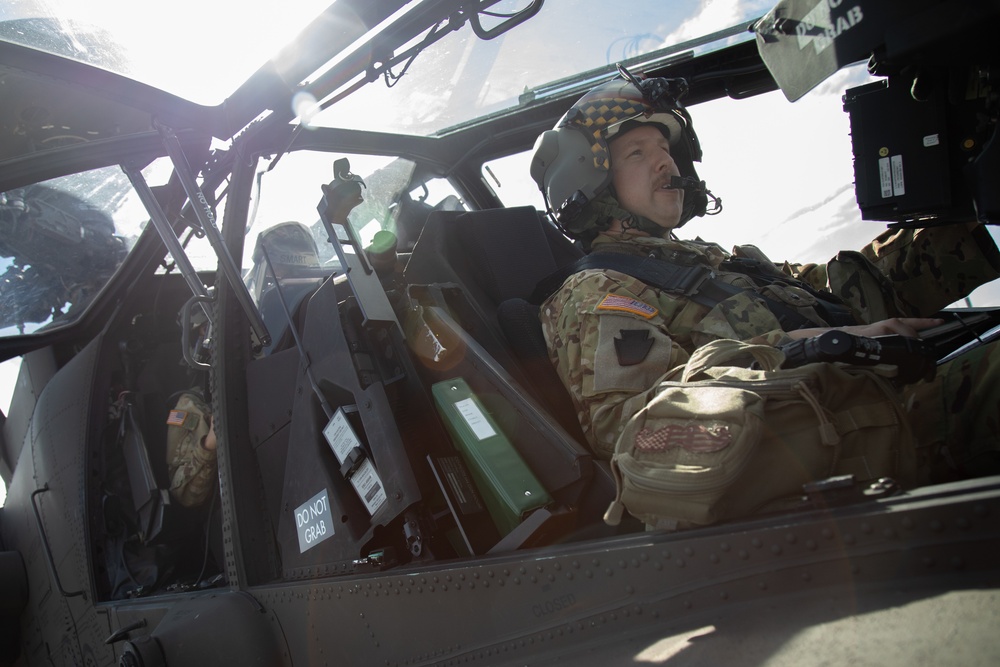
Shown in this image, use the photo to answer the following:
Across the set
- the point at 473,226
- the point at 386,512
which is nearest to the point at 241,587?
the point at 386,512

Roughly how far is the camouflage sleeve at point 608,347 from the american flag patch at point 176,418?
1726mm

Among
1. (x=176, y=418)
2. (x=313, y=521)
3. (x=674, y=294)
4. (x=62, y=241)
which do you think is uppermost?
(x=62, y=241)

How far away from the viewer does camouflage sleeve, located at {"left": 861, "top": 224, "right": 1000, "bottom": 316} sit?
185 cm

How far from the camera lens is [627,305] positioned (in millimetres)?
1574

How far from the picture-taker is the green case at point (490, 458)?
150cm

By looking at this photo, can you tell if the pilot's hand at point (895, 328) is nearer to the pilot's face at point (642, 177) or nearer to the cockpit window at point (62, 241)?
the pilot's face at point (642, 177)

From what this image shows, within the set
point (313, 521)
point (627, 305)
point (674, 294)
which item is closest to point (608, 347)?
point (627, 305)

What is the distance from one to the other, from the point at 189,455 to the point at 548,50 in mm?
2015

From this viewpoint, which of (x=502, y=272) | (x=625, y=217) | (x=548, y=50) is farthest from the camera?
(x=548, y=50)

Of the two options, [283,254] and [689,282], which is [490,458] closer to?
[689,282]

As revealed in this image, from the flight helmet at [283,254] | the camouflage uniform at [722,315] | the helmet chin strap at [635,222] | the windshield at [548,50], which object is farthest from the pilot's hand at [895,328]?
the flight helmet at [283,254]

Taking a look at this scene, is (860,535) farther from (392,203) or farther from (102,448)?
(102,448)

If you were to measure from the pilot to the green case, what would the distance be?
18 cm

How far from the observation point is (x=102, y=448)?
2.65 metres
